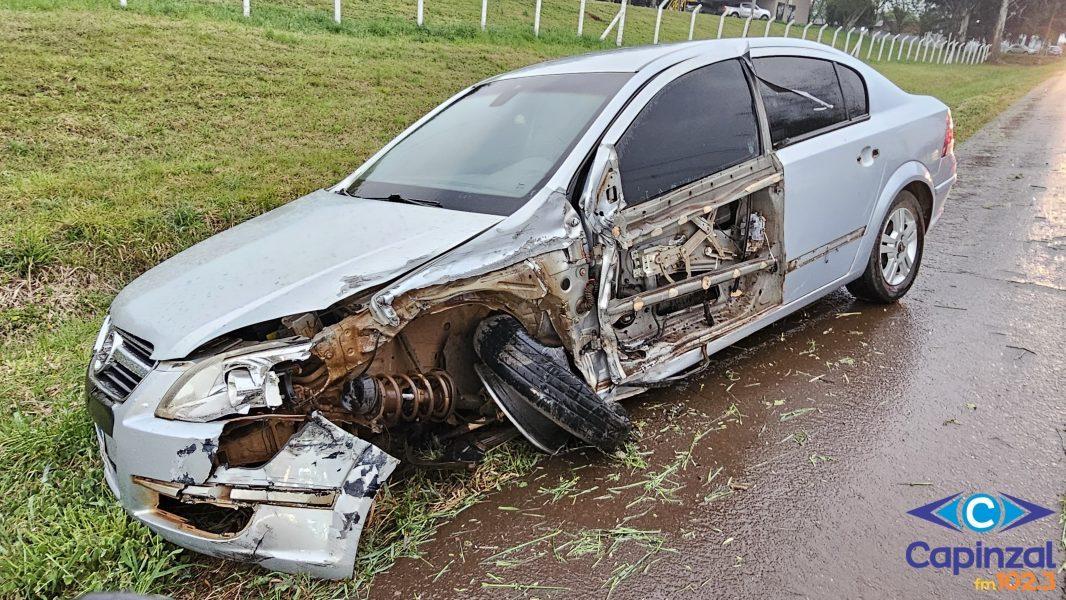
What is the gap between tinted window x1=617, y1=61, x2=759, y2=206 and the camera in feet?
10.6

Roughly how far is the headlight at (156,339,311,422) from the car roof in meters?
2.22

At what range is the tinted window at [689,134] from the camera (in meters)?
3.22

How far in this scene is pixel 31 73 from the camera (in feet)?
23.4

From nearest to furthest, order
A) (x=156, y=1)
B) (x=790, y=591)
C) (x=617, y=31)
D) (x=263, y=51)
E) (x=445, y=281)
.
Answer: (x=790, y=591) < (x=445, y=281) < (x=263, y=51) < (x=156, y=1) < (x=617, y=31)

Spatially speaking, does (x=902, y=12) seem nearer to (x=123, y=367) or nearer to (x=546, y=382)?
(x=546, y=382)

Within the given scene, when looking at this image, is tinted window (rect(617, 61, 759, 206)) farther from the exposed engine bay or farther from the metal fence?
the metal fence

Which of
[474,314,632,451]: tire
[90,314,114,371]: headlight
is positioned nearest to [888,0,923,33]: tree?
[474,314,632,451]: tire

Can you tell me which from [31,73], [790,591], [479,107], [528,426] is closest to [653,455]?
[528,426]

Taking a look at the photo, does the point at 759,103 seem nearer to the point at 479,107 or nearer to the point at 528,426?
the point at 479,107

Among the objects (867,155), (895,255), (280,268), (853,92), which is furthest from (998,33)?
(280,268)

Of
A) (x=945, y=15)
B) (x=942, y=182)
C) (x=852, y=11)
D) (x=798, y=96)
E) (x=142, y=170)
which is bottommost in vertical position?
(x=142, y=170)

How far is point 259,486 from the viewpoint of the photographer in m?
2.34

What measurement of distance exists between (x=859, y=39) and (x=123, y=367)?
3055 centimetres

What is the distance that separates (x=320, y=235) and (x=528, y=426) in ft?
3.97
